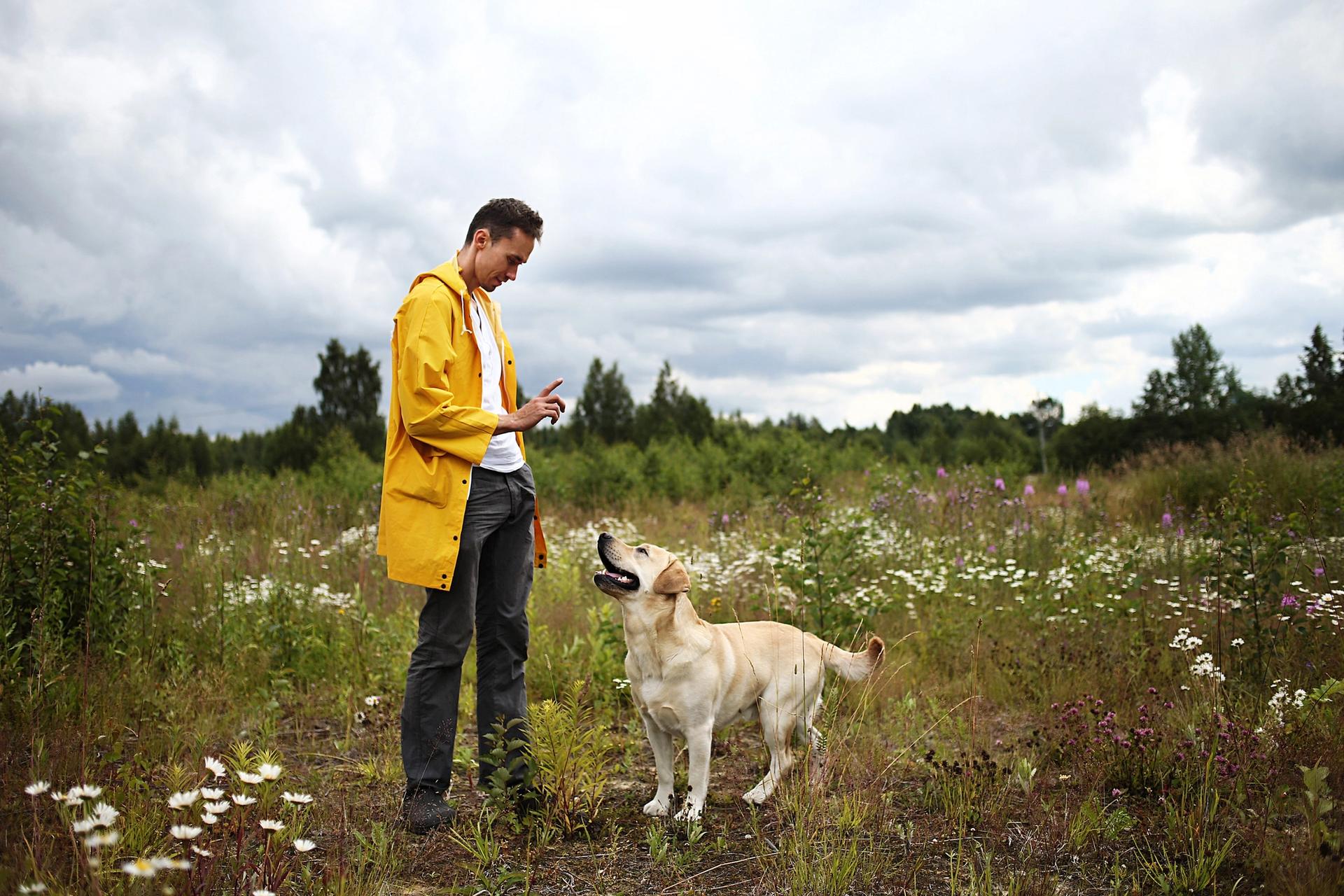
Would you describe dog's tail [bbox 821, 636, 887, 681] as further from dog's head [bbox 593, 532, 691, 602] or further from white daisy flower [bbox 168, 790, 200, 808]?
white daisy flower [bbox 168, 790, 200, 808]

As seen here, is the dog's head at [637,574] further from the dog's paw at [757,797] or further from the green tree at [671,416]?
the green tree at [671,416]

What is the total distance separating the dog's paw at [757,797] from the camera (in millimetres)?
4113

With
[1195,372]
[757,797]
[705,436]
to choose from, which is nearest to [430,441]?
[757,797]

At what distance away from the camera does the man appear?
3715 mm

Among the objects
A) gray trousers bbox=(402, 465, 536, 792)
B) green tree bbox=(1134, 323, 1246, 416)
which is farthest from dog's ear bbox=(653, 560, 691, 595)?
green tree bbox=(1134, 323, 1246, 416)

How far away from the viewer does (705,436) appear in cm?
2608

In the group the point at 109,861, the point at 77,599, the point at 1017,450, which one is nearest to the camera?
the point at 109,861

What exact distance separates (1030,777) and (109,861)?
3.82 metres

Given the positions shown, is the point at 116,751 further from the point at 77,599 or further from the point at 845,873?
the point at 845,873

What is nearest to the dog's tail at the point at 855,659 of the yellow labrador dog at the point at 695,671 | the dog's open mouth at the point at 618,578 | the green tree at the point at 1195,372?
the yellow labrador dog at the point at 695,671

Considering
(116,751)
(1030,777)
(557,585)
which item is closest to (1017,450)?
(557,585)

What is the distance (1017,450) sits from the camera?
83.9 ft

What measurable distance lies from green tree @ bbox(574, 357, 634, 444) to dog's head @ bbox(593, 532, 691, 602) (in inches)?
1073

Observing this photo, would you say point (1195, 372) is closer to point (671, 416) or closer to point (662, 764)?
point (671, 416)
